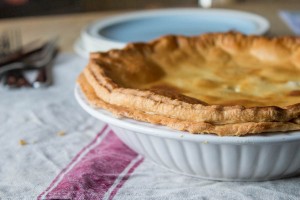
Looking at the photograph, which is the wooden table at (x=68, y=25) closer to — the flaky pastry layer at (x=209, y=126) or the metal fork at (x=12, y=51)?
the metal fork at (x=12, y=51)

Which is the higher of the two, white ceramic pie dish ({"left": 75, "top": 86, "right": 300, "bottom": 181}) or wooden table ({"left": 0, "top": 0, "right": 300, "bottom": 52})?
white ceramic pie dish ({"left": 75, "top": 86, "right": 300, "bottom": 181})

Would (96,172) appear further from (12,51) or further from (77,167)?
(12,51)

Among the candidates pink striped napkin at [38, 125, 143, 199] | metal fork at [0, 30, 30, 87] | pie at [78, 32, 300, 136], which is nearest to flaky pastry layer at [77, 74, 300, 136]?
pie at [78, 32, 300, 136]

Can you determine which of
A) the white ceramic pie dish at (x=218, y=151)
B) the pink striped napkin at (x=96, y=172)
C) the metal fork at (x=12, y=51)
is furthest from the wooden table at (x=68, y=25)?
the white ceramic pie dish at (x=218, y=151)

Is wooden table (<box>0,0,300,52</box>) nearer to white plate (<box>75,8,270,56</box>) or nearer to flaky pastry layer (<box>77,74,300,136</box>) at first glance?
white plate (<box>75,8,270,56</box>)

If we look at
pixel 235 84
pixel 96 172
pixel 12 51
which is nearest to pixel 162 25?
pixel 12 51

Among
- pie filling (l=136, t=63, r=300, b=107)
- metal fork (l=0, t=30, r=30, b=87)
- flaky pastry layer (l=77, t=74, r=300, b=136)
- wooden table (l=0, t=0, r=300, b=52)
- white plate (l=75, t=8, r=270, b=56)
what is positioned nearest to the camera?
flaky pastry layer (l=77, t=74, r=300, b=136)

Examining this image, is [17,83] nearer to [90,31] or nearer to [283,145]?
[90,31]

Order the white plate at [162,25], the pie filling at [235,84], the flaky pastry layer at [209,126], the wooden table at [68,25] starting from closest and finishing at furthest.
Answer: the flaky pastry layer at [209,126] < the pie filling at [235,84] < the white plate at [162,25] < the wooden table at [68,25]
